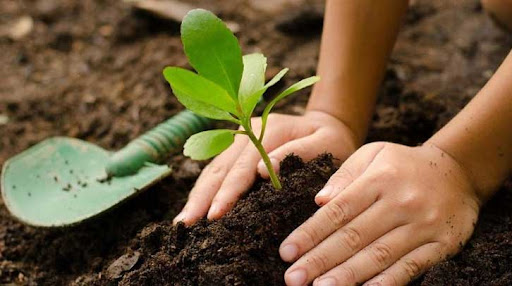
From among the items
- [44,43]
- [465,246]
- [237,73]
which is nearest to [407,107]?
[465,246]

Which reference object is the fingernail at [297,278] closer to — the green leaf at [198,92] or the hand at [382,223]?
the hand at [382,223]

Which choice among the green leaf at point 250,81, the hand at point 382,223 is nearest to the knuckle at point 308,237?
the hand at point 382,223

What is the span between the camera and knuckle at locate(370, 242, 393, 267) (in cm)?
120

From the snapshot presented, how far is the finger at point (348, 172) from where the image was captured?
48.6 inches

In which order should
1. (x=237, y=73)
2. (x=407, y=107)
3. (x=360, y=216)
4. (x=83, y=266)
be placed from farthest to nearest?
(x=407, y=107) < (x=83, y=266) < (x=360, y=216) < (x=237, y=73)

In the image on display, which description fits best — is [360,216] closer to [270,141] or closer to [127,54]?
[270,141]

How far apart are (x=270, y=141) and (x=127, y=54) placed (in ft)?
3.12

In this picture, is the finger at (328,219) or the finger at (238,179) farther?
the finger at (238,179)

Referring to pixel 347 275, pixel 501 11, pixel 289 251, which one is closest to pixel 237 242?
pixel 289 251

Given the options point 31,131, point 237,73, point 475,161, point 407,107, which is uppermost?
point 237,73

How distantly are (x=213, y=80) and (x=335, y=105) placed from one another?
48cm

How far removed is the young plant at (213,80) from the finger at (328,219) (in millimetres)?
174

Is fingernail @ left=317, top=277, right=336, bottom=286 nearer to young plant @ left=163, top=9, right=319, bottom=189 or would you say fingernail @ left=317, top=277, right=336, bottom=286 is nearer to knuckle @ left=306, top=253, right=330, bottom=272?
knuckle @ left=306, top=253, right=330, bottom=272

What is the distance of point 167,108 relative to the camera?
75.4 inches
